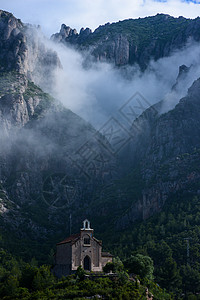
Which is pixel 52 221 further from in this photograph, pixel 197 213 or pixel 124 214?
pixel 197 213

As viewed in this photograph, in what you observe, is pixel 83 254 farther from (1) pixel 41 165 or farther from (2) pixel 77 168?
(2) pixel 77 168

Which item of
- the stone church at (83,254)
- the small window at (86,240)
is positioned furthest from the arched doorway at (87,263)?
the small window at (86,240)

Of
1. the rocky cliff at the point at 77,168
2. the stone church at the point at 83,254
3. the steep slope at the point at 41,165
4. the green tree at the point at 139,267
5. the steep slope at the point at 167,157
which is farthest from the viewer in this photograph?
the steep slope at the point at 41,165

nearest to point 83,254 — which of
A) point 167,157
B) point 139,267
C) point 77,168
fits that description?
point 139,267

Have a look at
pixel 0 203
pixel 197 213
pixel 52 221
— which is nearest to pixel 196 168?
pixel 197 213

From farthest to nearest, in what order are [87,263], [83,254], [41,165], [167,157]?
[41,165]
[167,157]
[87,263]
[83,254]

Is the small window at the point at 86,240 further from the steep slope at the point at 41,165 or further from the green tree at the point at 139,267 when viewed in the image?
the steep slope at the point at 41,165

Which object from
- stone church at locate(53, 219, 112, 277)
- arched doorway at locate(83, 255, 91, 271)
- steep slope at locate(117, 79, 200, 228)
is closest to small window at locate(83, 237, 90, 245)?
stone church at locate(53, 219, 112, 277)

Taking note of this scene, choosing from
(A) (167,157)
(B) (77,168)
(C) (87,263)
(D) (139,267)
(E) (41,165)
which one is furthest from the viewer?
(B) (77,168)

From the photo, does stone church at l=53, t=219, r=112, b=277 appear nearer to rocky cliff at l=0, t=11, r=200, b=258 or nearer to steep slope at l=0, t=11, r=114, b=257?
rocky cliff at l=0, t=11, r=200, b=258

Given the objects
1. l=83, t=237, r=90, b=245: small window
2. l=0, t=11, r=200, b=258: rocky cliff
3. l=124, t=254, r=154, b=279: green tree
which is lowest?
l=124, t=254, r=154, b=279: green tree

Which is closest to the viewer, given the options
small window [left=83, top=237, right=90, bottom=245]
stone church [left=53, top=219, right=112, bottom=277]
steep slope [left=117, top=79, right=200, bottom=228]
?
stone church [left=53, top=219, right=112, bottom=277]
